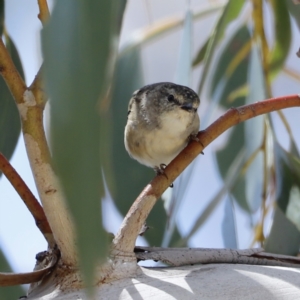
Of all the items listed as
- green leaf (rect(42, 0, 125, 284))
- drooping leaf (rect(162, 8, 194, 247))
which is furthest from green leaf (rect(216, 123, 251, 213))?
green leaf (rect(42, 0, 125, 284))

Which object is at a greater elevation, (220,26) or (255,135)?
(220,26)

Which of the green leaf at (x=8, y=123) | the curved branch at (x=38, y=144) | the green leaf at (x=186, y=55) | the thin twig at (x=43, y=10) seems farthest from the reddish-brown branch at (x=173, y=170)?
the green leaf at (x=186, y=55)

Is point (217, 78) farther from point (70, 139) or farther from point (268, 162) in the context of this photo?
point (70, 139)

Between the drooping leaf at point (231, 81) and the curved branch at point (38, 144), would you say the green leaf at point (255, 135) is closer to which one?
the drooping leaf at point (231, 81)

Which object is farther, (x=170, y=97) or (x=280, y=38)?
(x=280, y=38)

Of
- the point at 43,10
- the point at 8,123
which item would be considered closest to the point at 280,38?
the point at 8,123

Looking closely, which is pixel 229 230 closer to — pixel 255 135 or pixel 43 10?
pixel 255 135

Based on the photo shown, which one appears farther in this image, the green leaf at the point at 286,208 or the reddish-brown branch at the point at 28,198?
the green leaf at the point at 286,208
